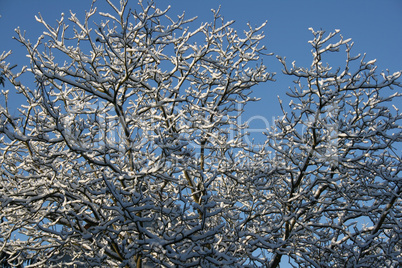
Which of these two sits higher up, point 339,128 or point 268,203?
point 339,128

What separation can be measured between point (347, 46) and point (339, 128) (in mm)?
1297

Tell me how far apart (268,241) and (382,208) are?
224 cm

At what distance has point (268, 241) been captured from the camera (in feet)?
19.9

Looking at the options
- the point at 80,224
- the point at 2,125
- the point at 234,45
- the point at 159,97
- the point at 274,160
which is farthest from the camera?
the point at 234,45

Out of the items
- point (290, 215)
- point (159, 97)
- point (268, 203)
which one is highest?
point (159, 97)

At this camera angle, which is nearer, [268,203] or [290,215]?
[290,215]

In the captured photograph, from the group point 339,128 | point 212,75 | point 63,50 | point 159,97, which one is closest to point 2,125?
point 63,50

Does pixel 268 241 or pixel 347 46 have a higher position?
pixel 347 46

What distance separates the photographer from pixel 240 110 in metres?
8.04

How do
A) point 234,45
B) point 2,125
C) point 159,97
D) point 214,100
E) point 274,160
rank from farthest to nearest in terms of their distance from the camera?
point 214,100 < point 234,45 < point 274,160 < point 159,97 < point 2,125

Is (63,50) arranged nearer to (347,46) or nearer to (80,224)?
(80,224)

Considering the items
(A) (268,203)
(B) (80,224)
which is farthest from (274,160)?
(B) (80,224)

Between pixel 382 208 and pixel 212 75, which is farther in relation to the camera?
pixel 212 75

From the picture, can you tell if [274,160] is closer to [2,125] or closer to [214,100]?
[214,100]
